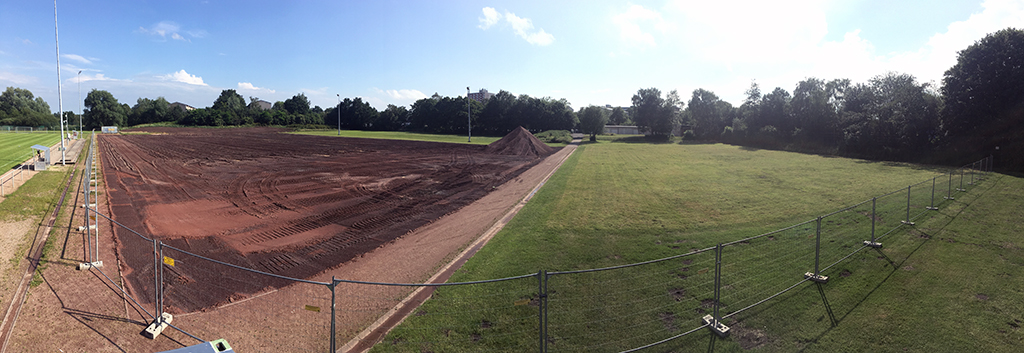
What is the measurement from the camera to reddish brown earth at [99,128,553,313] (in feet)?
30.2

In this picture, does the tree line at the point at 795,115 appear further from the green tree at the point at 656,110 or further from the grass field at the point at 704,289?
the grass field at the point at 704,289

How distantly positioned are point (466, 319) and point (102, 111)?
13562cm

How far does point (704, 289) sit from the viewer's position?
26.2ft

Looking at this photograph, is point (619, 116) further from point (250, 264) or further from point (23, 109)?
point (23, 109)

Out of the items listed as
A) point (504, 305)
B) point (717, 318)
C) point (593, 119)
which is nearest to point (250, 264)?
point (504, 305)

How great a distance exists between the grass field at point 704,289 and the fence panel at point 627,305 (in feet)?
0.10

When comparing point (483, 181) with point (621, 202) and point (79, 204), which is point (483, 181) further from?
point (79, 204)

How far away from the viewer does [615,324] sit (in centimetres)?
670

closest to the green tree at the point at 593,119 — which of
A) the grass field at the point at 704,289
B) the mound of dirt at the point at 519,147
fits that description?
the mound of dirt at the point at 519,147

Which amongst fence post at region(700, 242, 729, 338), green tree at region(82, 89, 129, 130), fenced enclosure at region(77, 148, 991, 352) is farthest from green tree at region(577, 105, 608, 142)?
green tree at region(82, 89, 129, 130)

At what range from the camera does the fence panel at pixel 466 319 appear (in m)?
6.23

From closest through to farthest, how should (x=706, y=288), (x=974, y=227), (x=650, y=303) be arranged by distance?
(x=650, y=303)
(x=706, y=288)
(x=974, y=227)

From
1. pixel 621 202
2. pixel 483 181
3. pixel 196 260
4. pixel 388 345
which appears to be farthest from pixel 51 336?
pixel 483 181

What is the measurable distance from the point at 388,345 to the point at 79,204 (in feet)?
55.4
